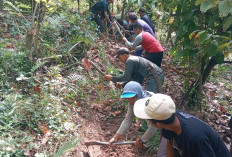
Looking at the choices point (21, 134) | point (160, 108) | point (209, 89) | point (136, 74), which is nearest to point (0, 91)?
point (21, 134)

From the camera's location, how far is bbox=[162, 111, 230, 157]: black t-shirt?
1860mm

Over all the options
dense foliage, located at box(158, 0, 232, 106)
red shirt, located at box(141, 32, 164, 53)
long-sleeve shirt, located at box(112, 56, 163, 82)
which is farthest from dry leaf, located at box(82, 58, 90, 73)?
dense foliage, located at box(158, 0, 232, 106)

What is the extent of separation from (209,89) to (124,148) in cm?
392

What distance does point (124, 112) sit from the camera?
15.8 feet

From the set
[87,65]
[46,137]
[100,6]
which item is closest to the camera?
[46,137]

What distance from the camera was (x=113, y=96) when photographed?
4922 millimetres

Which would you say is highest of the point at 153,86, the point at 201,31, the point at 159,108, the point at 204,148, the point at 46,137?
the point at 201,31

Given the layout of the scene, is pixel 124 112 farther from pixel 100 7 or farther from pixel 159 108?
pixel 100 7

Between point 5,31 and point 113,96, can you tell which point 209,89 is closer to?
point 113,96

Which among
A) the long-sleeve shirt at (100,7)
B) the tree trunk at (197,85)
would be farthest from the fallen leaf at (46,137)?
the long-sleeve shirt at (100,7)

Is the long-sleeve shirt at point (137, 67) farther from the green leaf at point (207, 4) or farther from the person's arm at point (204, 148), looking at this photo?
the person's arm at point (204, 148)

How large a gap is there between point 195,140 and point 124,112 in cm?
301

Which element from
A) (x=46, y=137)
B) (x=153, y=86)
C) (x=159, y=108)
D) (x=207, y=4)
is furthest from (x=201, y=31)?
(x=46, y=137)

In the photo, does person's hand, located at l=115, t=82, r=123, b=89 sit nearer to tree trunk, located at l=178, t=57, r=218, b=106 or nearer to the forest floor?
the forest floor
